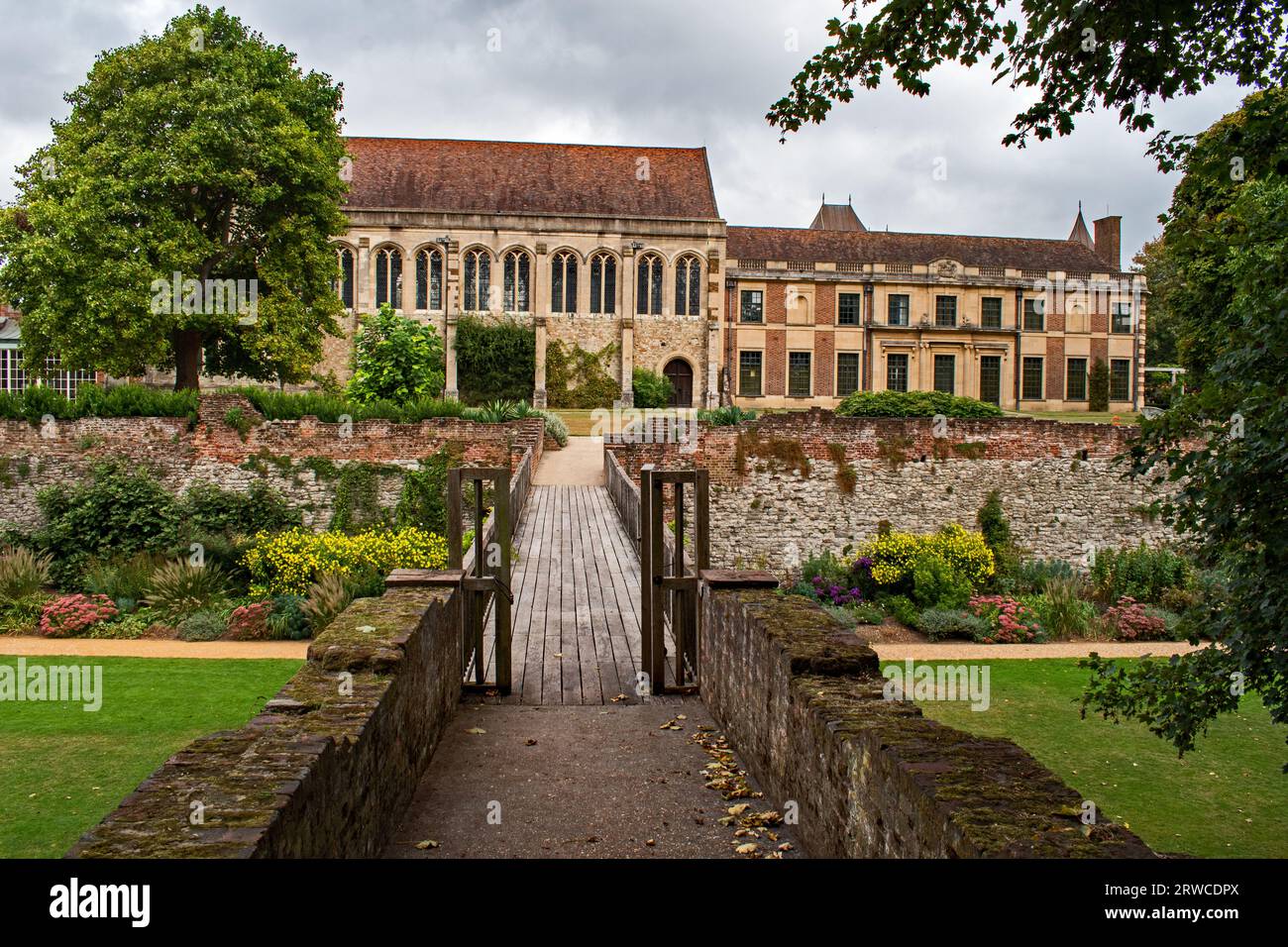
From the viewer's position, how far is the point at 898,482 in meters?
22.1

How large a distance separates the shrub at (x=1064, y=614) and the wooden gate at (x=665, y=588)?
12.3m

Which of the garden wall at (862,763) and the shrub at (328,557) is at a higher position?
the garden wall at (862,763)

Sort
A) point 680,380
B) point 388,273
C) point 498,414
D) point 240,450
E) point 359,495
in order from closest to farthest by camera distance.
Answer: point 240,450 → point 359,495 → point 498,414 → point 388,273 → point 680,380

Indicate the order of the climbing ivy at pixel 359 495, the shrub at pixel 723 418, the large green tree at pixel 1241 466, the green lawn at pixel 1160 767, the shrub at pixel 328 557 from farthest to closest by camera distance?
1. the shrub at pixel 723 418
2. the climbing ivy at pixel 359 495
3. the shrub at pixel 328 557
4. the green lawn at pixel 1160 767
5. the large green tree at pixel 1241 466

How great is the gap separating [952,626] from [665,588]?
11049 mm

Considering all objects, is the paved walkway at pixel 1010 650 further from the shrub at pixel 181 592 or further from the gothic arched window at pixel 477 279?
the gothic arched window at pixel 477 279

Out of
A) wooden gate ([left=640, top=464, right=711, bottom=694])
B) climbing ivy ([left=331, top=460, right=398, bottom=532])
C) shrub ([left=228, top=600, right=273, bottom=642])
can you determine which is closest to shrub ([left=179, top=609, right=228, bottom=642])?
shrub ([left=228, top=600, right=273, bottom=642])

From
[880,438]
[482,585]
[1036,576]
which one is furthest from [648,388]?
[482,585]

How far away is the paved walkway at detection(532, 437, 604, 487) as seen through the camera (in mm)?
21219

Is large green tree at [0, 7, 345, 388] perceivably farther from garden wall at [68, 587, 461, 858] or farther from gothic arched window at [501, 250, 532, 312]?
garden wall at [68, 587, 461, 858]

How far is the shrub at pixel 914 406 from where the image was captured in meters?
25.7

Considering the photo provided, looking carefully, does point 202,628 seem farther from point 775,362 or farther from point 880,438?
point 775,362

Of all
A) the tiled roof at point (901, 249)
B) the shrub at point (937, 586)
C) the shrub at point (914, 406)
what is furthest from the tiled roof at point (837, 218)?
the shrub at point (937, 586)
